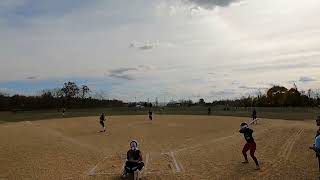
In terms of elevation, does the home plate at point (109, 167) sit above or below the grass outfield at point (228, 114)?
below

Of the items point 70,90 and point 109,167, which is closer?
point 109,167

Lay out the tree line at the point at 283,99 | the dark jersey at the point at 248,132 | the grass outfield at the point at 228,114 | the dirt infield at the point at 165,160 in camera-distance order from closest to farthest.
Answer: the dark jersey at the point at 248,132
the dirt infield at the point at 165,160
the grass outfield at the point at 228,114
the tree line at the point at 283,99

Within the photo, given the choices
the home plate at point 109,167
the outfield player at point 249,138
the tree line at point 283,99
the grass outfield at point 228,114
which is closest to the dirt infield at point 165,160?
the home plate at point 109,167

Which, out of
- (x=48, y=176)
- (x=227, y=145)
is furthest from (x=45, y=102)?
(x=48, y=176)

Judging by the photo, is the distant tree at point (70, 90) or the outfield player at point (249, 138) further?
the distant tree at point (70, 90)

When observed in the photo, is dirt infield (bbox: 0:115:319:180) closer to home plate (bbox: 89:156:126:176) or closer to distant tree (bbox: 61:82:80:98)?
home plate (bbox: 89:156:126:176)

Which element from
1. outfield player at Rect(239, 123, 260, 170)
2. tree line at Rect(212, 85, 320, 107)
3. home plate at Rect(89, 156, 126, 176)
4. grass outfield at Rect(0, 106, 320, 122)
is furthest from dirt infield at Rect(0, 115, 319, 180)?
tree line at Rect(212, 85, 320, 107)

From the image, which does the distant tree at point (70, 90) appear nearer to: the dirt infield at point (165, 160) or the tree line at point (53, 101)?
the tree line at point (53, 101)

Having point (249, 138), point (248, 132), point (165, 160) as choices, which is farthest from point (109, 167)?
point (248, 132)

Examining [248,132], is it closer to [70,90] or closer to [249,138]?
[249,138]

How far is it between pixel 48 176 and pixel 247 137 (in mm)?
7371

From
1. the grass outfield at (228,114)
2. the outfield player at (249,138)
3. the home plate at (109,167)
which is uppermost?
the grass outfield at (228,114)

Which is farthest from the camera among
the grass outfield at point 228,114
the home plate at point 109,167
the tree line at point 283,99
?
the tree line at point 283,99

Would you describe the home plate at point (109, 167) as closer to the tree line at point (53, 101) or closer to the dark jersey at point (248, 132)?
the dark jersey at point (248, 132)
